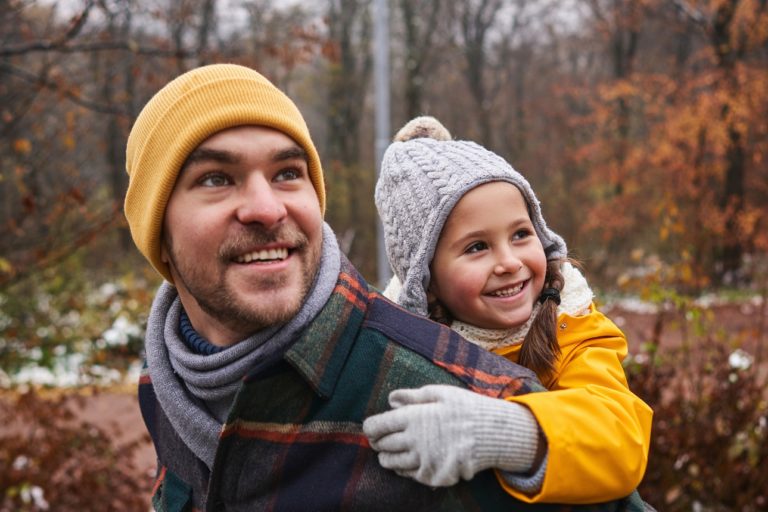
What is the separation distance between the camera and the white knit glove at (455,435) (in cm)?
147

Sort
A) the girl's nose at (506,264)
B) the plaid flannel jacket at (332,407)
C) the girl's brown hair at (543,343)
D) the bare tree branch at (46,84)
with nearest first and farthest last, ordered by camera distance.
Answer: the plaid flannel jacket at (332,407) < the girl's brown hair at (543,343) < the girl's nose at (506,264) < the bare tree branch at (46,84)

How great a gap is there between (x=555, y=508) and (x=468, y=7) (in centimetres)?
2386

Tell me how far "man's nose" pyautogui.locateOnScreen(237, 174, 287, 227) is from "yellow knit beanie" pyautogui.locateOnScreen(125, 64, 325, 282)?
0.16 m

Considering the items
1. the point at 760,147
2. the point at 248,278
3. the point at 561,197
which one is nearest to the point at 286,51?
the point at 248,278

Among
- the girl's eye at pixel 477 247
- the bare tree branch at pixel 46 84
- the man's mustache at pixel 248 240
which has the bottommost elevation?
the bare tree branch at pixel 46 84

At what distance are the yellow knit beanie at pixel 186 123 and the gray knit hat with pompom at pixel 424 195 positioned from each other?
325 millimetres

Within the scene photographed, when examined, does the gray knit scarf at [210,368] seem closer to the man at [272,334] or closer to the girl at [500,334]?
the man at [272,334]

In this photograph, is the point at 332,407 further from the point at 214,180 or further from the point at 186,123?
the point at 186,123

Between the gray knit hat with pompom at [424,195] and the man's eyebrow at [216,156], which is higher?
the man's eyebrow at [216,156]

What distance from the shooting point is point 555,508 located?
5.08 ft

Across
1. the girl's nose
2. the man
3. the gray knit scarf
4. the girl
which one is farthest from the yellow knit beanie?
the girl's nose

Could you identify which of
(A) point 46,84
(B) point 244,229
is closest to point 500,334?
(B) point 244,229

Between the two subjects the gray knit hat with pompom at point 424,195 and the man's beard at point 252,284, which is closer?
the man's beard at point 252,284

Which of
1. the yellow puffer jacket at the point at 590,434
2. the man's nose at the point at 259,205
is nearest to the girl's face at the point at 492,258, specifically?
the yellow puffer jacket at the point at 590,434
